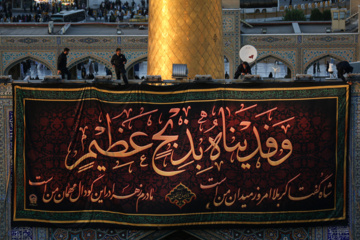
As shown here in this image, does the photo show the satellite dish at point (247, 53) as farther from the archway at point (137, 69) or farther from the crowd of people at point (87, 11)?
the crowd of people at point (87, 11)

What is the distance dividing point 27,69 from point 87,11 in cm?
1305


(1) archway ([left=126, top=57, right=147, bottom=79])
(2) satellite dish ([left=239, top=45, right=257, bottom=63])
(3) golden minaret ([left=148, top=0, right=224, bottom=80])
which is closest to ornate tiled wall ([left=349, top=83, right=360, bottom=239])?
(3) golden minaret ([left=148, top=0, right=224, bottom=80])

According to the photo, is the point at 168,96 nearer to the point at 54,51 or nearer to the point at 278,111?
the point at 278,111

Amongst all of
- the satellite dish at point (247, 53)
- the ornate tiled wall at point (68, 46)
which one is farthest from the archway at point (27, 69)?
the satellite dish at point (247, 53)

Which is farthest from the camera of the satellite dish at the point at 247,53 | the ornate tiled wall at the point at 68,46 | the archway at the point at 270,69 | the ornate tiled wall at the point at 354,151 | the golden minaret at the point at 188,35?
the archway at the point at 270,69

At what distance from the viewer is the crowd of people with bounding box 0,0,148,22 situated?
33094 millimetres

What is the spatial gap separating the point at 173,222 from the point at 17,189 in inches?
50.1

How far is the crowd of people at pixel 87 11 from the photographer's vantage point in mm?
33094

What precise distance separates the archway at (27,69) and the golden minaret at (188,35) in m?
14.1

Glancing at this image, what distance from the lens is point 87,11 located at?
122 feet

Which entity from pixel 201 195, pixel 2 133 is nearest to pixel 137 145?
pixel 201 195

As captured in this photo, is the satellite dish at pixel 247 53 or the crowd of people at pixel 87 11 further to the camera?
the crowd of people at pixel 87 11

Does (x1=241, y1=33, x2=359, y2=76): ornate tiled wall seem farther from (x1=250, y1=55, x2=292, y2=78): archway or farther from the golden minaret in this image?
the golden minaret

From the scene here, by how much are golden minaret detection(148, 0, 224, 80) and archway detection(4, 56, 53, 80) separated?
14067 millimetres
